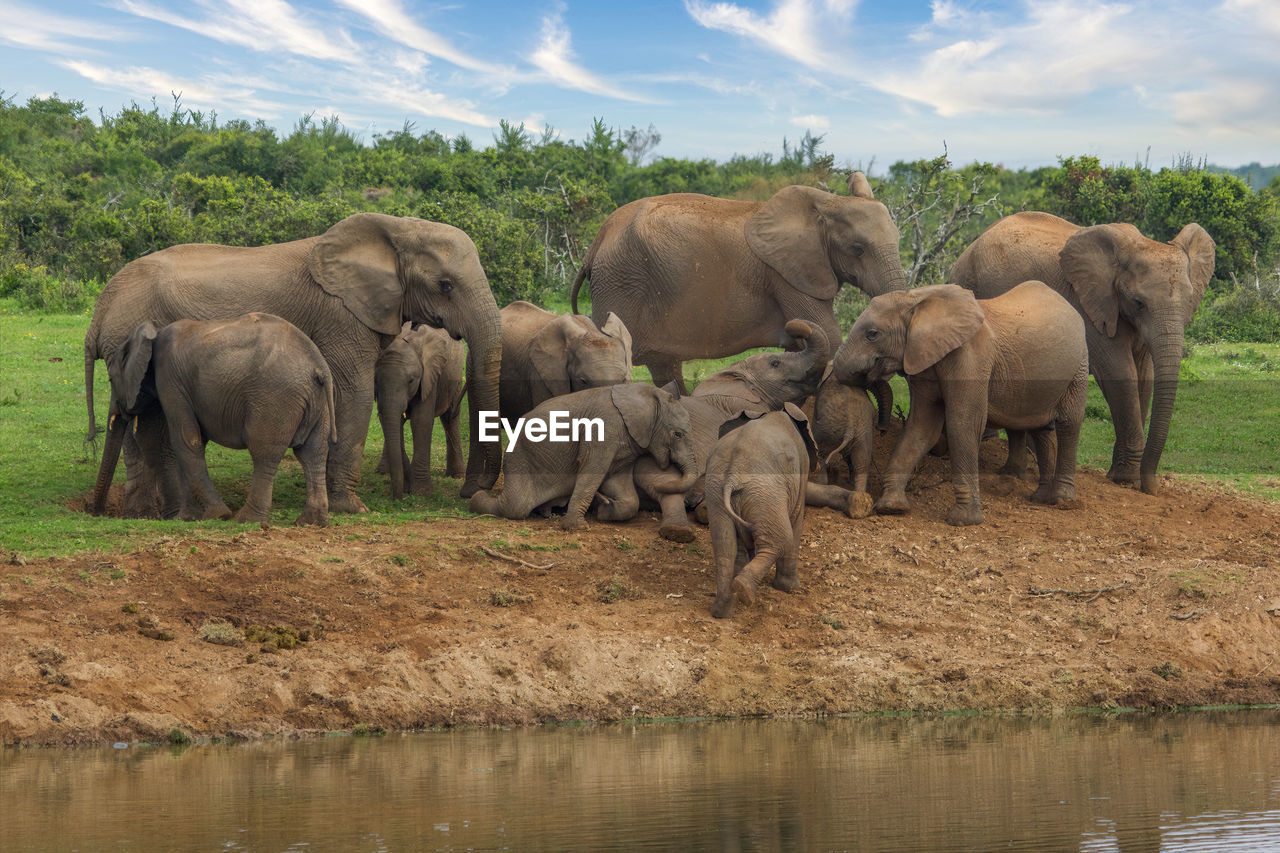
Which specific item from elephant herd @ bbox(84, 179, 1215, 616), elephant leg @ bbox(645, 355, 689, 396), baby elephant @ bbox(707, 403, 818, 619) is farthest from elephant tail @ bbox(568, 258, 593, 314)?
baby elephant @ bbox(707, 403, 818, 619)

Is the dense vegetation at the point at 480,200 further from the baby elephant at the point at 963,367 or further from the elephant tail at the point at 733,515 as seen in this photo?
the elephant tail at the point at 733,515

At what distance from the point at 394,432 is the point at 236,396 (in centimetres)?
209

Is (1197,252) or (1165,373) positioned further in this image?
(1197,252)

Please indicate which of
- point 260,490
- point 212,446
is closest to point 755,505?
point 260,490

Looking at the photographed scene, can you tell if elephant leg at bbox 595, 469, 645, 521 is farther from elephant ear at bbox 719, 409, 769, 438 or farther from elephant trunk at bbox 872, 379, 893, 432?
elephant trunk at bbox 872, 379, 893, 432

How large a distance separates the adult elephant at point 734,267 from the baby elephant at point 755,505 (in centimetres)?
375

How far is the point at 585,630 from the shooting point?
9.34 meters

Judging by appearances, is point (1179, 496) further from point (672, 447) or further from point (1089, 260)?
point (672, 447)

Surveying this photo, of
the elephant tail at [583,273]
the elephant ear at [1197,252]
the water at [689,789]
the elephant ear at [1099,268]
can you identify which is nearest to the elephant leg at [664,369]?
A: the elephant tail at [583,273]

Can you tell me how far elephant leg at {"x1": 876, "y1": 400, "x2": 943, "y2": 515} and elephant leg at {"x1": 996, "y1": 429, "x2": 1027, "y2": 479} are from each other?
4.99 feet

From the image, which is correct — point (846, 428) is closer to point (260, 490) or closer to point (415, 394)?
point (415, 394)

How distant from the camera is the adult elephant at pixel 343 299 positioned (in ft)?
39.8

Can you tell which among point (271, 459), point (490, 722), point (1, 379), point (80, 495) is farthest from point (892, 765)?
point (1, 379)

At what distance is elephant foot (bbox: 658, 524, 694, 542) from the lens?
421 inches
